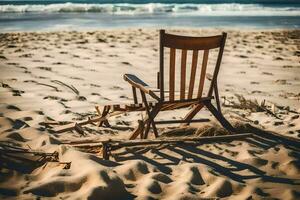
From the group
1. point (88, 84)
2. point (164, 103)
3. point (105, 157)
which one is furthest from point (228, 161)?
point (88, 84)

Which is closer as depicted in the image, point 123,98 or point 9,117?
point 9,117

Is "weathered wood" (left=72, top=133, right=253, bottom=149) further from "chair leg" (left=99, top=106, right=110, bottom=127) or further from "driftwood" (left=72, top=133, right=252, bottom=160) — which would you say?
"chair leg" (left=99, top=106, right=110, bottom=127)

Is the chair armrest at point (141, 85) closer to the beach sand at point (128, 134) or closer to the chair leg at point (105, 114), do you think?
the chair leg at point (105, 114)

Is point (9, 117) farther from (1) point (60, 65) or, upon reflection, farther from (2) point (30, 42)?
(2) point (30, 42)

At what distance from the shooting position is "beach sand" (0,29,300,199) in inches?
118

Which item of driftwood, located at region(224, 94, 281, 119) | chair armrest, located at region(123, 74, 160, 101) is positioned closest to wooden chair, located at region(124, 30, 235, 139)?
chair armrest, located at region(123, 74, 160, 101)

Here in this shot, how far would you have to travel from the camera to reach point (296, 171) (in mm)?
3426

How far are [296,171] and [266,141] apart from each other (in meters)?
0.76

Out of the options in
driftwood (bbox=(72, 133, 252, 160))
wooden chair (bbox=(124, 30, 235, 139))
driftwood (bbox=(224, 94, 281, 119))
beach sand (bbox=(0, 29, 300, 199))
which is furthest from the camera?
driftwood (bbox=(224, 94, 281, 119))

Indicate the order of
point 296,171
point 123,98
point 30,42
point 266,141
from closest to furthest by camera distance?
point 296,171 < point 266,141 < point 123,98 < point 30,42

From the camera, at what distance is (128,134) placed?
445 cm

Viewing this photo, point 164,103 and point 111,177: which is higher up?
point 164,103

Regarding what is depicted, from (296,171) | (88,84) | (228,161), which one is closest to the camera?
(296,171)

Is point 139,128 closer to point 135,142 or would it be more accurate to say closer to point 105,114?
point 135,142
